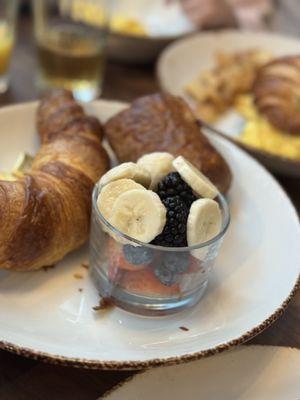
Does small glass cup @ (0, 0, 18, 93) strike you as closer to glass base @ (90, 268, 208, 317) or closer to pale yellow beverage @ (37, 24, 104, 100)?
pale yellow beverage @ (37, 24, 104, 100)

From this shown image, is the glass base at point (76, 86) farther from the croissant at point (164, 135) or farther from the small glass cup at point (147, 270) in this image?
the small glass cup at point (147, 270)

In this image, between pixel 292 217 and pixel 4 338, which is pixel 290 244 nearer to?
pixel 292 217

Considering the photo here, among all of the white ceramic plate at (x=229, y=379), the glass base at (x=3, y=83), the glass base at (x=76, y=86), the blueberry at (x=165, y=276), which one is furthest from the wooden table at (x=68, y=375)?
the glass base at (x=3, y=83)

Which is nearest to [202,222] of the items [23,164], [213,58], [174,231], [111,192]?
[174,231]

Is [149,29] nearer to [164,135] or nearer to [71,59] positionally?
[71,59]

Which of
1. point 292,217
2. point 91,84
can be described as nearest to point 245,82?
point 91,84


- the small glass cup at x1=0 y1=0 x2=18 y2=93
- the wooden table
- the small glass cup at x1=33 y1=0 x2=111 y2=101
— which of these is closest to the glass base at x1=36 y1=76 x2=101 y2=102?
the small glass cup at x1=33 y1=0 x2=111 y2=101
